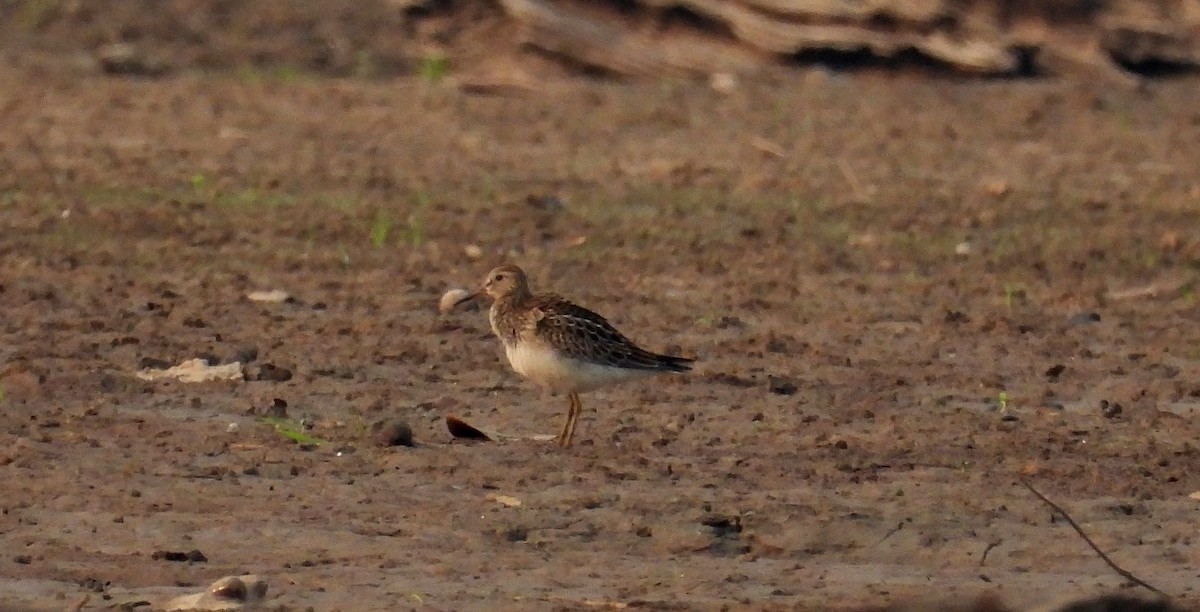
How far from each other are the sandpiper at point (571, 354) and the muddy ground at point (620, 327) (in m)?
0.21

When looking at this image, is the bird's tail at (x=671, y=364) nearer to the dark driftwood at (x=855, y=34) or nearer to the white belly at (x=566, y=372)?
the white belly at (x=566, y=372)

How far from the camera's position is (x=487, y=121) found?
13445 mm

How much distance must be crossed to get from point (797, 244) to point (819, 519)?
4.39 m

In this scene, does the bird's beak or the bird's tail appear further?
the bird's beak

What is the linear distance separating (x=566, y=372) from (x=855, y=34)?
741 cm

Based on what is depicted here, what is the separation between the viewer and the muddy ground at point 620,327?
5828 millimetres

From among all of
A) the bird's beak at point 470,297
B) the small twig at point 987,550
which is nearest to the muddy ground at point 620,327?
the small twig at point 987,550

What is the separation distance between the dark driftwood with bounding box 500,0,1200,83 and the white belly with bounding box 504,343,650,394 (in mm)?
6966

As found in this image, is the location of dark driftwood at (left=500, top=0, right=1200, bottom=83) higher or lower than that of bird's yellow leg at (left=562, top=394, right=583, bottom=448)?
lower

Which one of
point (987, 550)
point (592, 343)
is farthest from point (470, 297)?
point (987, 550)

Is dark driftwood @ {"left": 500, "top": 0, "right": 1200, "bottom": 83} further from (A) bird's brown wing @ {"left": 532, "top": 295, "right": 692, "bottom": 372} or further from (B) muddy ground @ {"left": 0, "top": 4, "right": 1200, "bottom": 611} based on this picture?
(A) bird's brown wing @ {"left": 532, "top": 295, "right": 692, "bottom": 372}

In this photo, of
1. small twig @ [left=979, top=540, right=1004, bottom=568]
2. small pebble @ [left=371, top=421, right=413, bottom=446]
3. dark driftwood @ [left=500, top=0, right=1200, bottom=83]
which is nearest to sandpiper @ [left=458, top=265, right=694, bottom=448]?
small pebble @ [left=371, top=421, right=413, bottom=446]

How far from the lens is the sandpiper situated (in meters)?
7.10

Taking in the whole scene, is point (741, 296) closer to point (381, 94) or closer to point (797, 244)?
point (797, 244)
